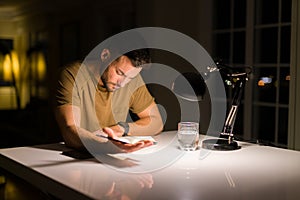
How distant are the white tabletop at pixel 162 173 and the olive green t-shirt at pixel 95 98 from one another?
0.71 ft

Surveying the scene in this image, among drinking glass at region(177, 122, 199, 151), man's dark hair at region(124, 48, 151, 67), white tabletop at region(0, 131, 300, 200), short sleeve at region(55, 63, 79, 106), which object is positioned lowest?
white tabletop at region(0, 131, 300, 200)

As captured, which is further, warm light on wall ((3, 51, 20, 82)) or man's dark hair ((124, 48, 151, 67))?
warm light on wall ((3, 51, 20, 82))

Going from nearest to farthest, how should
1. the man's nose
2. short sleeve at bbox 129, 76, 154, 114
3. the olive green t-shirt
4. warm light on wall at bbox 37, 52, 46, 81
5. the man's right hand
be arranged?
the man's right hand, the olive green t-shirt, the man's nose, short sleeve at bbox 129, 76, 154, 114, warm light on wall at bbox 37, 52, 46, 81

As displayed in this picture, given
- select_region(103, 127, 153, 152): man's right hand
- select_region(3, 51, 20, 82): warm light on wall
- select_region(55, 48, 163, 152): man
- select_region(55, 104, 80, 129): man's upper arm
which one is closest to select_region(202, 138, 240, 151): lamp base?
select_region(55, 48, 163, 152): man

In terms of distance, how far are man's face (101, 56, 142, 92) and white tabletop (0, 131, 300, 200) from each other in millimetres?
360

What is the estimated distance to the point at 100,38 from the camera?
5.36 metres

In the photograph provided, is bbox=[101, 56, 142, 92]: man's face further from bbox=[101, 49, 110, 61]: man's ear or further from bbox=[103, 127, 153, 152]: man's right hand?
bbox=[103, 127, 153, 152]: man's right hand

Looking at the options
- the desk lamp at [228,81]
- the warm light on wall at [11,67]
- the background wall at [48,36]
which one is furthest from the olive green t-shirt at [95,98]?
the warm light on wall at [11,67]

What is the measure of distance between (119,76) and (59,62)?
439 centimetres

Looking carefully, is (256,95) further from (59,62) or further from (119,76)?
(59,62)

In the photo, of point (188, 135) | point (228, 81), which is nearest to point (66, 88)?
point (188, 135)

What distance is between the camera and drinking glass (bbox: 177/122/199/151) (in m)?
→ 1.86

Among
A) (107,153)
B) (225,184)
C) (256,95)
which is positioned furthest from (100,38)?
(225,184)

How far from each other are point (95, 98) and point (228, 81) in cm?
66
